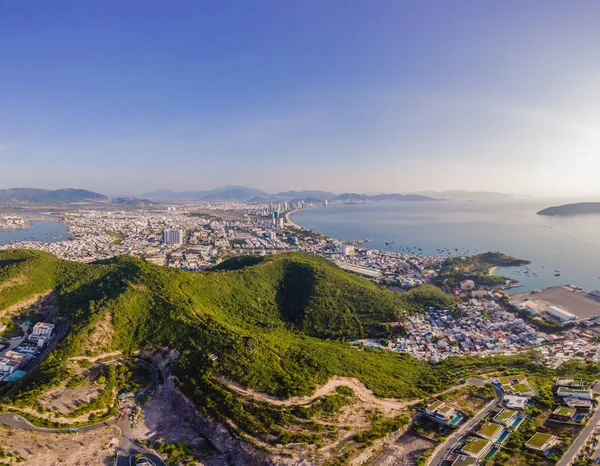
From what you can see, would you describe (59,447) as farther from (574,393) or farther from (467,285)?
(467,285)

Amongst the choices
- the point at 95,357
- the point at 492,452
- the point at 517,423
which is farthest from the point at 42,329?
the point at 517,423

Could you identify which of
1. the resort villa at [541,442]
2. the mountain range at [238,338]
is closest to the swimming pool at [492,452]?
the resort villa at [541,442]

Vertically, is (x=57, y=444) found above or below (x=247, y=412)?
below

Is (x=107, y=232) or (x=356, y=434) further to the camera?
(x=107, y=232)

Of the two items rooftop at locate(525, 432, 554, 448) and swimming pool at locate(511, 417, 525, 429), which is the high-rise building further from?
rooftop at locate(525, 432, 554, 448)

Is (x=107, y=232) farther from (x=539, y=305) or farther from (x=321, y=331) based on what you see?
(x=539, y=305)

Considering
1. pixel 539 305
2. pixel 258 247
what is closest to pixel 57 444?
pixel 539 305

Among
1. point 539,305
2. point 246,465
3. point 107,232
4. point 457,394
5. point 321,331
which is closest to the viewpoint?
point 246,465

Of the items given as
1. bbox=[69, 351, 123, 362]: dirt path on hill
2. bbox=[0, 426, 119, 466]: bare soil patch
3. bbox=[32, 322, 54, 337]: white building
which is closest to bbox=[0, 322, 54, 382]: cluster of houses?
bbox=[32, 322, 54, 337]: white building
